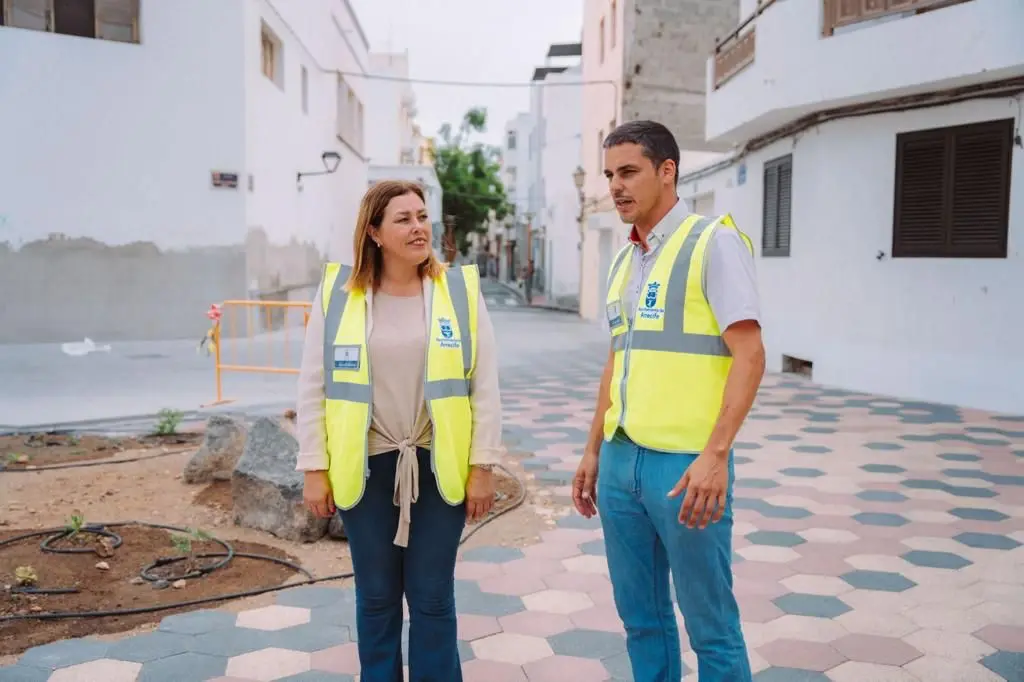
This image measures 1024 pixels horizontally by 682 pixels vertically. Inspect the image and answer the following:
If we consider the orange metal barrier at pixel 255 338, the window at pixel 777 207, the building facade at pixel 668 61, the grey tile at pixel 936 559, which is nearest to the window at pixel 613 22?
the building facade at pixel 668 61

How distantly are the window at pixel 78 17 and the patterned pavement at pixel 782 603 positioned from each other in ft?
36.9

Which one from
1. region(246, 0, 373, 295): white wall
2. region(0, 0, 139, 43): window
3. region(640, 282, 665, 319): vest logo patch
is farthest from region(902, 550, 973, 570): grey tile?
region(0, 0, 139, 43): window

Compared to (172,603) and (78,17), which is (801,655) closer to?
(172,603)

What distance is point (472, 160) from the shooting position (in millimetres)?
48906

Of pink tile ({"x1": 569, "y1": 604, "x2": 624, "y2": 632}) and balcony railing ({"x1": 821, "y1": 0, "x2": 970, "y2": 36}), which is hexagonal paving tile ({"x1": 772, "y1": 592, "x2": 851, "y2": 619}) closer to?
pink tile ({"x1": 569, "y1": 604, "x2": 624, "y2": 632})

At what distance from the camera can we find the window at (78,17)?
13703 mm

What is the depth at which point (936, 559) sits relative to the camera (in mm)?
4594

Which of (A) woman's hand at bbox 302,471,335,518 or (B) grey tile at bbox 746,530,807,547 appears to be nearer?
(A) woman's hand at bbox 302,471,335,518

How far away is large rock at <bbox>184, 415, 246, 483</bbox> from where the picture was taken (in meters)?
5.99

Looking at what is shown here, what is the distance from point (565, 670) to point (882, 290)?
26.3ft

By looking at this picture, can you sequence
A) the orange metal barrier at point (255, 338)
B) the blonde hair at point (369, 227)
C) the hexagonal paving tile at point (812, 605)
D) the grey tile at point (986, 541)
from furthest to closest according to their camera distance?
1. the orange metal barrier at point (255, 338)
2. the grey tile at point (986, 541)
3. the hexagonal paving tile at point (812, 605)
4. the blonde hair at point (369, 227)

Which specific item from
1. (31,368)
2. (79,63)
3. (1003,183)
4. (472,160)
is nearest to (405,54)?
(472,160)

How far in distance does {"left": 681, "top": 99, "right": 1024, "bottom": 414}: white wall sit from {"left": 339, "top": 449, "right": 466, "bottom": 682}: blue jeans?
7.83 metres

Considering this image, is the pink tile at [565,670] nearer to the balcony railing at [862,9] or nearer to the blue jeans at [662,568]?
the blue jeans at [662,568]
